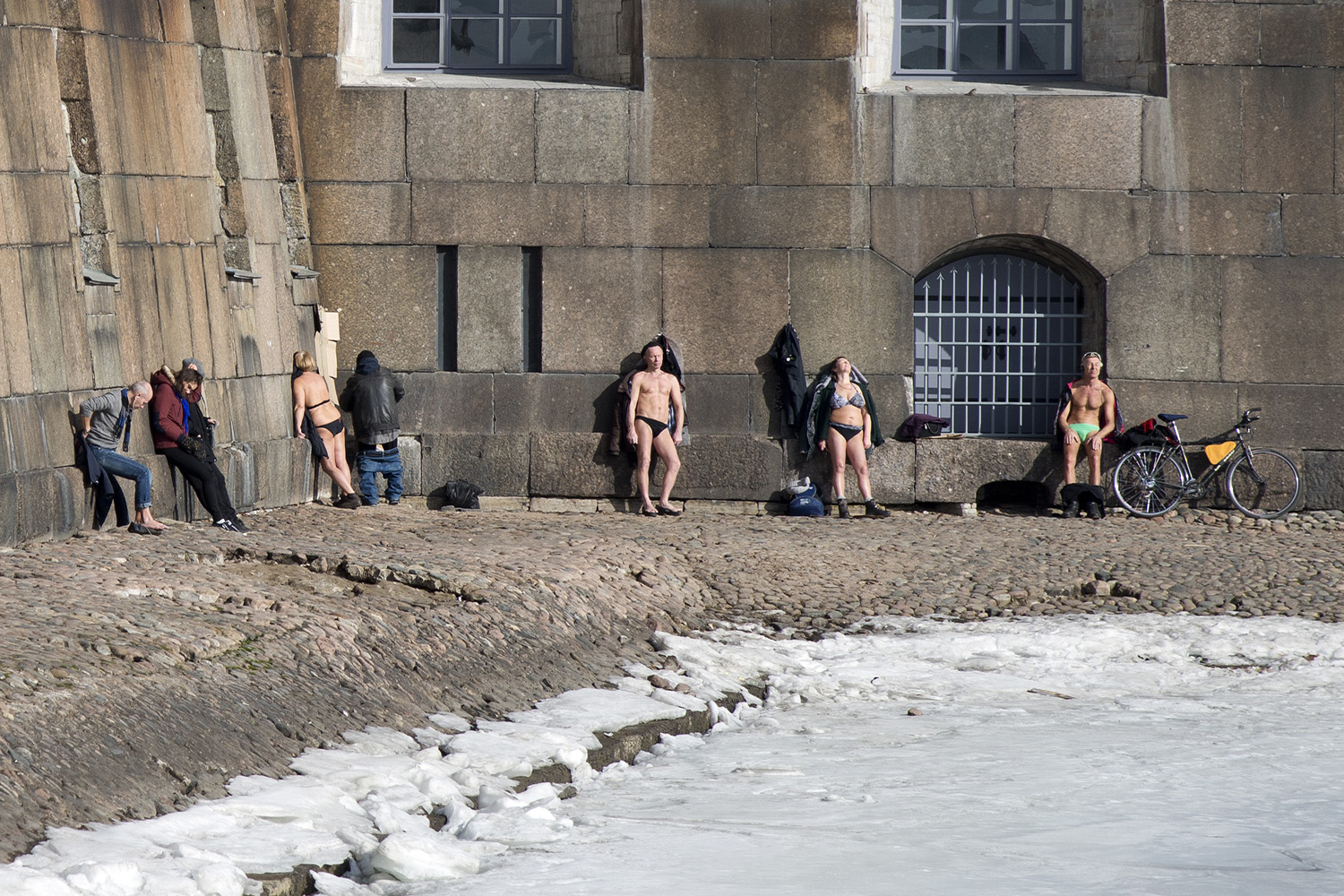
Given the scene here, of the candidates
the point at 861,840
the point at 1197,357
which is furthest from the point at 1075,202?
the point at 861,840

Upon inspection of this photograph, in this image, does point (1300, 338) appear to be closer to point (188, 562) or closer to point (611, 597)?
point (611, 597)

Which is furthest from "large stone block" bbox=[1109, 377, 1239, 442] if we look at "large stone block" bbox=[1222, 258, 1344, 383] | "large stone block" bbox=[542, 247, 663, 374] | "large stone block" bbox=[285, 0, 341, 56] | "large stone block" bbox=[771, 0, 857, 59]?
"large stone block" bbox=[285, 0, 341, 56]

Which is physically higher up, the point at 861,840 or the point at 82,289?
the point at 82,289

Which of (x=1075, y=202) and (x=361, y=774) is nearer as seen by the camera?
(x=361, y=774)

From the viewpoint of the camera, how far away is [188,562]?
875 cm

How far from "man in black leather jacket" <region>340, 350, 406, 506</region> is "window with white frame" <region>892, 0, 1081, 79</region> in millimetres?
5956

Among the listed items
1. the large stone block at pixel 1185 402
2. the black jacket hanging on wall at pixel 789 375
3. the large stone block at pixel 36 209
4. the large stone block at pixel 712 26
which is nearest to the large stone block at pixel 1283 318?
the large stone block at pixel 1185 402

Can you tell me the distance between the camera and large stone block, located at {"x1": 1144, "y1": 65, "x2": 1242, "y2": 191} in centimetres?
1415

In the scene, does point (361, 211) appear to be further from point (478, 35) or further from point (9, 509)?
point (9, 509)

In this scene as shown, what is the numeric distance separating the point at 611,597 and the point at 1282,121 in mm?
8921

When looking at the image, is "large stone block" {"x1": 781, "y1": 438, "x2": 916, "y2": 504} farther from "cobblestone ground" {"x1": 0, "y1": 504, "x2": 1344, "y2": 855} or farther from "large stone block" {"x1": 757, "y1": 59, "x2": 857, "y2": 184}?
"large stone block" {"x1": 757, "y1": 59, "x2": 857, "y2": 184}

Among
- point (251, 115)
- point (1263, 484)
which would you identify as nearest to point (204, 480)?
point (251, 115)

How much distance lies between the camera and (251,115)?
13.5m

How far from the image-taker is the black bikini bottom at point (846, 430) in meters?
14.2
